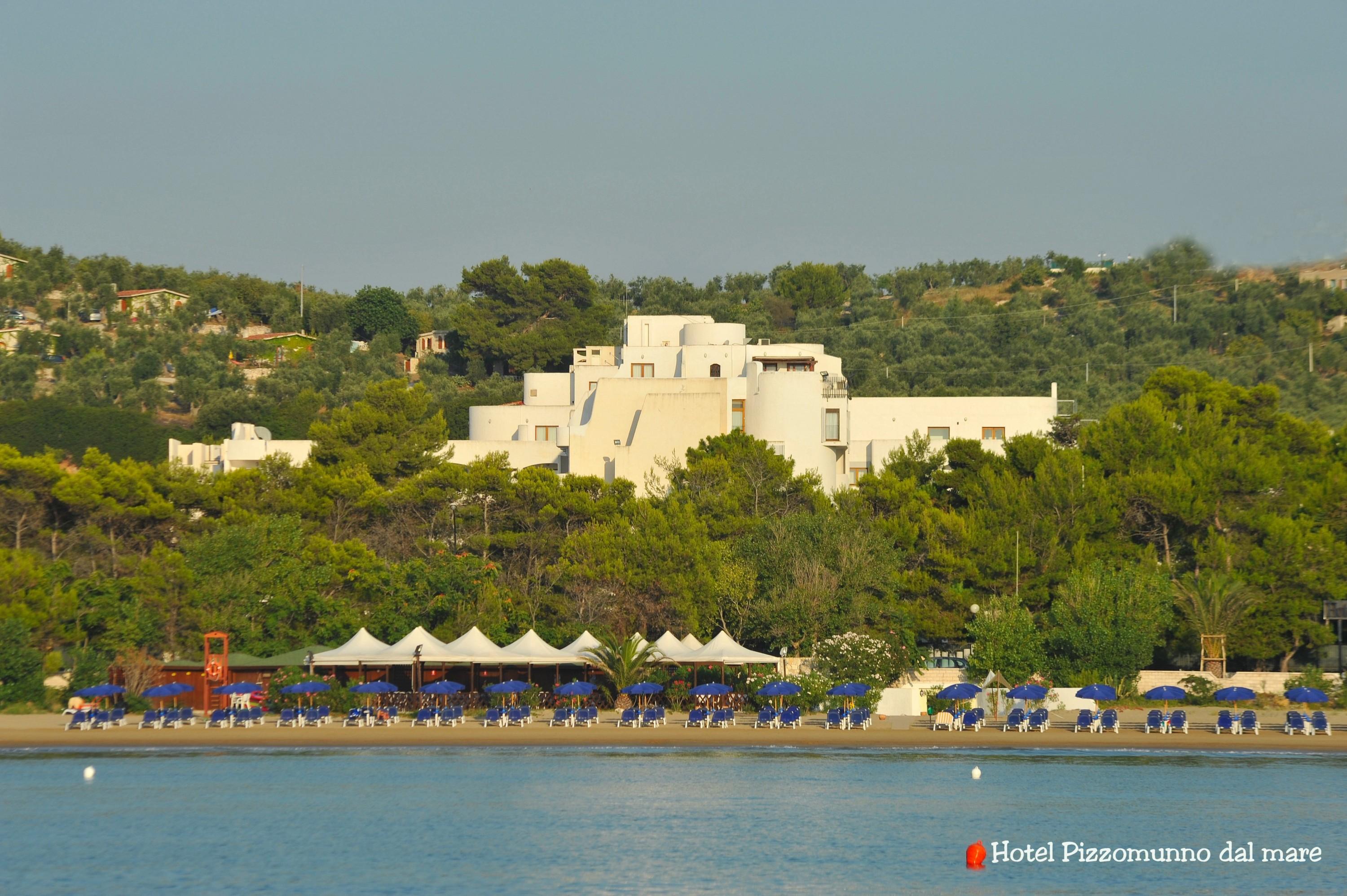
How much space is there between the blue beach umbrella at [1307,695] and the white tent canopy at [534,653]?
20.6 meters

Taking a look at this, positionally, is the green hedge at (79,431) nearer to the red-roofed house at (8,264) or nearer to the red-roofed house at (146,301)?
the red-roofed house at (146,301)

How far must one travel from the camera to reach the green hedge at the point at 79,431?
86312mm

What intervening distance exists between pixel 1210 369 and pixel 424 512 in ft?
201

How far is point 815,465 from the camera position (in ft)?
226

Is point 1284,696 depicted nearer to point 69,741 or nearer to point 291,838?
point 291,838

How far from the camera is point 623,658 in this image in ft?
150

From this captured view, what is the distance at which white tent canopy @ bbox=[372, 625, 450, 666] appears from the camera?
44688mm

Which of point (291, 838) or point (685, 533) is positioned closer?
point (291, 838)

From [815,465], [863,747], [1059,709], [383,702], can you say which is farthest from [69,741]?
[815,465]

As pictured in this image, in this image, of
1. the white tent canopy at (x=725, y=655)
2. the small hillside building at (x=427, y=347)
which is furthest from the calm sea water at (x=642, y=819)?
the small hillside building at (x=427, y=347)

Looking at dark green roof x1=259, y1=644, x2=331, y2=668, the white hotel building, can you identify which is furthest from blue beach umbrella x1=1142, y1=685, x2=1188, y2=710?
dark green roof x1=259, y1=644, x2=331, y2=668

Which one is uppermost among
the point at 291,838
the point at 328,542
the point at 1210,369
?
the point at 1210,369

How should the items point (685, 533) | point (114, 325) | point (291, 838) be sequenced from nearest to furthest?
1. point (291, 838)
2. point (685, 533)
3. point (114, 325)

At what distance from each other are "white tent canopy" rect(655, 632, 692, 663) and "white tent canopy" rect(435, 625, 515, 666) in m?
4.24
